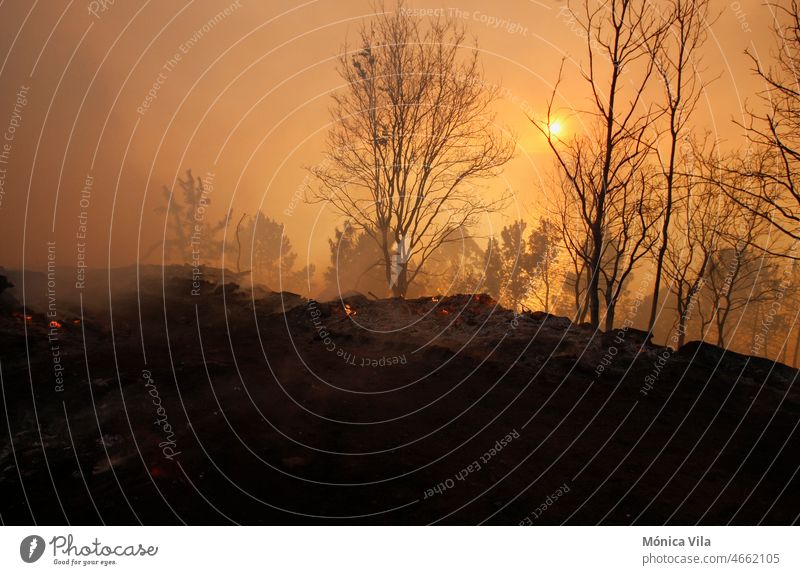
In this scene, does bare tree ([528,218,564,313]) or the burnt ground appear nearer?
the burnt ground

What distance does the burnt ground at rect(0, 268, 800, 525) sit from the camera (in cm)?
627

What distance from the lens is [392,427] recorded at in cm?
928

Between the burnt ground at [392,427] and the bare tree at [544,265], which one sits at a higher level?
the bare tree at [544,265]

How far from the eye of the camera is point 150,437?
26.4 feet

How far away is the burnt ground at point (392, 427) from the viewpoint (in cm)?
627

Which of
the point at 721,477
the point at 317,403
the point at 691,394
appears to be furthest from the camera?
the point at 691,394

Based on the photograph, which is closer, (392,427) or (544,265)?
(392,427)

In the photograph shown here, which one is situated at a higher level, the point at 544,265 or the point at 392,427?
the point at 544,265

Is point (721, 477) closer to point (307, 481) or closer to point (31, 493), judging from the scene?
point (307, 481)

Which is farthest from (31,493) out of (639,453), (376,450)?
(639,453)

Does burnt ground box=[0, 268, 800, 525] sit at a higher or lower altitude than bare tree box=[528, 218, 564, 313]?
lower

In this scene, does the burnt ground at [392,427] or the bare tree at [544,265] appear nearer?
the burnt ground at [392,427]
